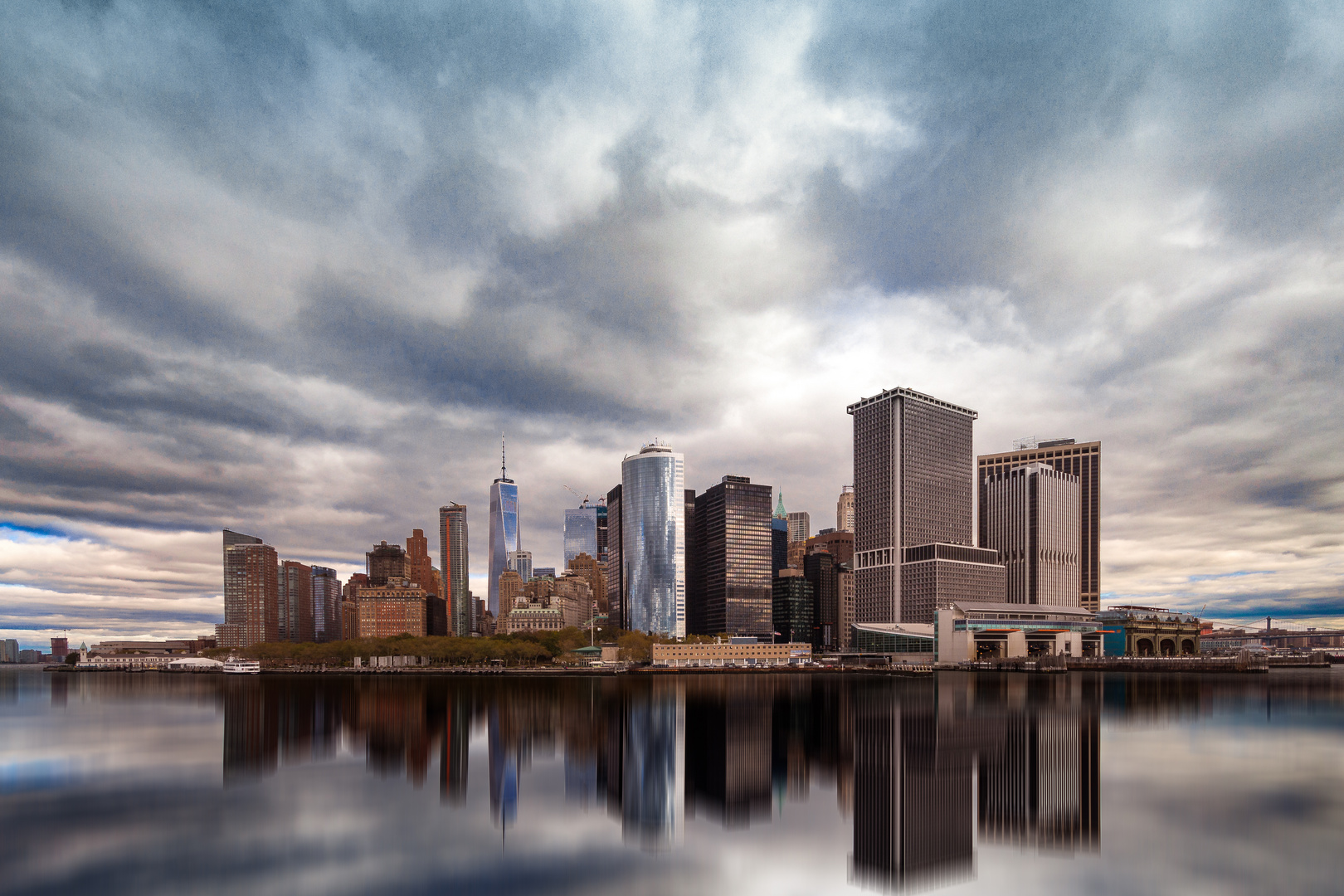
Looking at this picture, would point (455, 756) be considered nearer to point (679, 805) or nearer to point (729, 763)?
point (729, 763)

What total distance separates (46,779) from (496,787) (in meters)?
29.4

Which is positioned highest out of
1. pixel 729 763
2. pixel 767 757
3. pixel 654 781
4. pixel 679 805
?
pixel 679 805

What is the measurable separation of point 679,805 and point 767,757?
54.4ft

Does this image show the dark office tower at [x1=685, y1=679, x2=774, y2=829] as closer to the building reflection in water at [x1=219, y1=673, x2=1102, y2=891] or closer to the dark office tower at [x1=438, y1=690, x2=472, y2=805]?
the building reflection in water at [x1=219, y1=673, x2=1102, y2=891]

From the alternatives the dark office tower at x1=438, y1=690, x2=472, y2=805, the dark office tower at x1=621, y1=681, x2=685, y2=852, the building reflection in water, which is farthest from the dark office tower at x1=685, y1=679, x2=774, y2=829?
the dark office tower at x1=438, y1=690, x2=472, y2=805

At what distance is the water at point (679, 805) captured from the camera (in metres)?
28.5

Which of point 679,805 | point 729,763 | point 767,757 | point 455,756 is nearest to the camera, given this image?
point 679,805

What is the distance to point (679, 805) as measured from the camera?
40188mm

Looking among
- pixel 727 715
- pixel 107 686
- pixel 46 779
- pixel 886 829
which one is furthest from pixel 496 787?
pixel 107 686

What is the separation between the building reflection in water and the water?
0.91 feet

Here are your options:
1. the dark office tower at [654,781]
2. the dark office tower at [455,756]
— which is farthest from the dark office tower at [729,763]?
the dark office tower at [455,756]

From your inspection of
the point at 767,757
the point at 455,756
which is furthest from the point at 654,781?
the point at 455,756

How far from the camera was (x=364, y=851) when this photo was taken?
31.3m

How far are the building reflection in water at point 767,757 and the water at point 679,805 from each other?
28 cm
